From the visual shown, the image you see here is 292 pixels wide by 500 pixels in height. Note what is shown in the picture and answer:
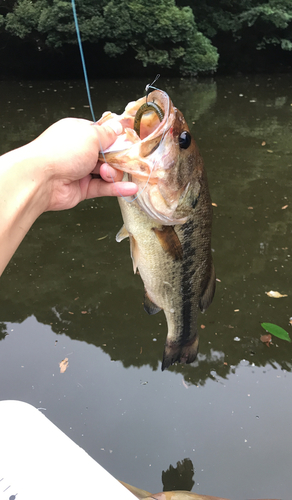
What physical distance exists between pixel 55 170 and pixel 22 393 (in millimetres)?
2009

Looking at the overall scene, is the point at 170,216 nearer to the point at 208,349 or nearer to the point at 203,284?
the point at 203,284

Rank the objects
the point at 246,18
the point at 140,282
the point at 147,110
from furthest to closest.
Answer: the point at 246,18
the point at 140,282
the point at 147,110

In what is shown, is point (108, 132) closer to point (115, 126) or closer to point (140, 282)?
point (115, 126)

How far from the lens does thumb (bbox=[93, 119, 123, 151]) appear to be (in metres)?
1.46

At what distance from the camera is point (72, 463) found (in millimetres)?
1642

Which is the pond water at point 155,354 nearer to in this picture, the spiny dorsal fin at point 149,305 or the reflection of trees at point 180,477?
the reflection of trees at point 180,477

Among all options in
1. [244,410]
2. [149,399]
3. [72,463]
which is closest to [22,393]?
[149,399]

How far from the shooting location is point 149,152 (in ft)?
4.79

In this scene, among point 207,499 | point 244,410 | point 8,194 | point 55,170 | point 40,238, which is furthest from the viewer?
point 40,238

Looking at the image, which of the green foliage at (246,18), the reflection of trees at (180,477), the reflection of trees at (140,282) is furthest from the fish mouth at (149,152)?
the green foliage at (246,18)

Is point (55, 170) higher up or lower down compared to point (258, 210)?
higher up

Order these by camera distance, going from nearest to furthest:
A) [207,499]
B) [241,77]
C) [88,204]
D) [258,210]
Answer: [207,499], [258,210], [88,204], [241,77]

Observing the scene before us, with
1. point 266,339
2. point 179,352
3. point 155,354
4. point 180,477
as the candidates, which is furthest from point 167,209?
point 266,339

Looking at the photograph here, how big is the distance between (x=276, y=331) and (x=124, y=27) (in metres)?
11.3
